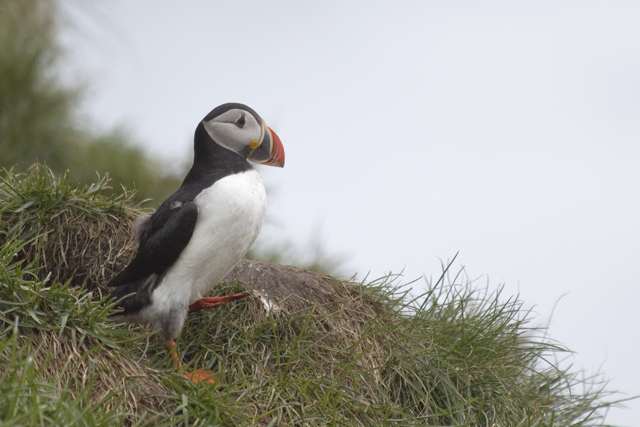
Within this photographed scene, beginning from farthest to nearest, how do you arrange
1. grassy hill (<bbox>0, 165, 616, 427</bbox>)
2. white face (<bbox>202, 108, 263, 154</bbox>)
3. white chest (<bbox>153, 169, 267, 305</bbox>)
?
white face (<bbox>202, 108, 263, 154</bbox>), white chest (<bbox>153, 169, 267, 305</bbox>), grassy hill (<bbox>0, 165, 616, 427</bbox>)

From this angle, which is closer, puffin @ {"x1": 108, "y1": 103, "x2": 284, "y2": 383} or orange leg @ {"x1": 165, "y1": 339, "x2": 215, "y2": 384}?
orange leg @ {"x1": 165, "y1": 339, "x2": 215, "y2": 384}

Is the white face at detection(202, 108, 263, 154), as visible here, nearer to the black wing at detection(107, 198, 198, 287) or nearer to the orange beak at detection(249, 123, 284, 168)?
the orange beak at detection(249, 123, 284, 168)

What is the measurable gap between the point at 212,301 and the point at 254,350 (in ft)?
1.28

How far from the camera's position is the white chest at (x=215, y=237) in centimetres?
336

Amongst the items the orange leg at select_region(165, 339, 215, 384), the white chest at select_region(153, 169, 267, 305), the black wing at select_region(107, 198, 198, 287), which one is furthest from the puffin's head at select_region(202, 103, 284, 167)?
the orange leg at select_region(165, 339, 215, 384)

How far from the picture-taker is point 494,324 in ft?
13.6

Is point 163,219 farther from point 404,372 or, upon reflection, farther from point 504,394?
point 504,394

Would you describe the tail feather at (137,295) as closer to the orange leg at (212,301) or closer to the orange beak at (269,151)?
the orange leg at (212,301)

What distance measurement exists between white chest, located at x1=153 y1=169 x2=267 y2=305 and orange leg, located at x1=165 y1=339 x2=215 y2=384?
0.22 m

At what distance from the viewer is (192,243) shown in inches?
133

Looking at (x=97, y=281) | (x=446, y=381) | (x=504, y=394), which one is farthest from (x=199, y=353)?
(x=504, y=394)

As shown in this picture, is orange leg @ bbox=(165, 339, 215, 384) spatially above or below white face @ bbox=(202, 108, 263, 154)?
below

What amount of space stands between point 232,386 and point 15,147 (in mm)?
5408

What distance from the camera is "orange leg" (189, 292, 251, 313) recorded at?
366 centimetres
